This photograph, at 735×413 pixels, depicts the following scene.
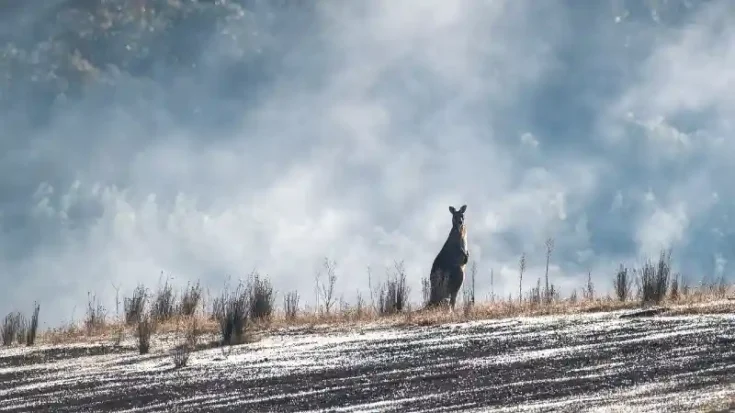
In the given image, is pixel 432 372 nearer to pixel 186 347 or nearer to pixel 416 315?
pixel 186 347

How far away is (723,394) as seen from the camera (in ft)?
27.3

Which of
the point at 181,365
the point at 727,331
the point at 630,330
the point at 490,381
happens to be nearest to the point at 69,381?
the point at 181,365

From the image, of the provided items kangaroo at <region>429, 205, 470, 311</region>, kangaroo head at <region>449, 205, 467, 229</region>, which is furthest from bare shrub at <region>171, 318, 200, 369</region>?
kangaroo head at <region>449, 205, 467, 229</region>

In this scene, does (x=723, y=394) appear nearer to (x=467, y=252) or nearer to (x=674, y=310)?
(x=674, y=310)

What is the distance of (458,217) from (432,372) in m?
11.1

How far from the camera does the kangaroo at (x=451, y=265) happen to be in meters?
21.0

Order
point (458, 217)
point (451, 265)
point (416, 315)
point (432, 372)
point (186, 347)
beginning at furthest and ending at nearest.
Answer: point (458, 217), point (451, 265), point (416, 315), point (186, 347), point (432, 372)

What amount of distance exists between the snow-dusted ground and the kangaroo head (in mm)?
6167

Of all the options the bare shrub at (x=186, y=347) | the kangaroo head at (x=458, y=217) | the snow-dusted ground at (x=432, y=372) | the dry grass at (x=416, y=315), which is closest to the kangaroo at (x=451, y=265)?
the kangaroo head at (x=458, y=217)

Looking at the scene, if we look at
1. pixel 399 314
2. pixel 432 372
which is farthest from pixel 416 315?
pixel 432 372

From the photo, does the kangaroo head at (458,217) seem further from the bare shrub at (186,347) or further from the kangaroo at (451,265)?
the bare shrub at (186,347)

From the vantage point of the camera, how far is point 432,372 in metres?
11.5

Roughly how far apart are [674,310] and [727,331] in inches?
123

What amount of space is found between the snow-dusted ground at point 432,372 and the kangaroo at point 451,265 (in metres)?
4.66
